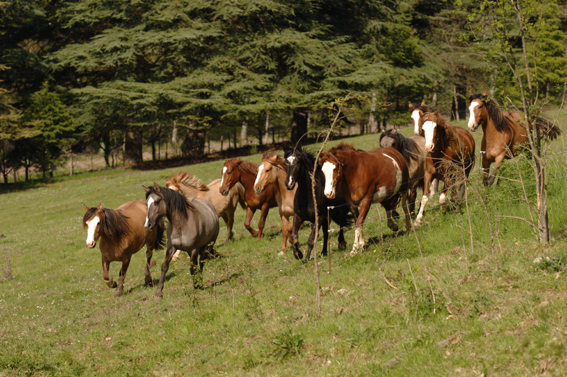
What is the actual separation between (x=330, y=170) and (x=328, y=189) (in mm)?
404

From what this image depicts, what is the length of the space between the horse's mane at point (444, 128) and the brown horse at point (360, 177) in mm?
1267

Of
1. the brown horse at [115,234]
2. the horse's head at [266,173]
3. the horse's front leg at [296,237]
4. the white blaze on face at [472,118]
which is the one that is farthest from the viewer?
the horse's head at [266,173]

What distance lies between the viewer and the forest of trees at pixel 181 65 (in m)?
37.2

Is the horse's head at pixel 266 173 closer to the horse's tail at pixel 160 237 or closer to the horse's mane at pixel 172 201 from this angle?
the horse's mane at pixel 172 201

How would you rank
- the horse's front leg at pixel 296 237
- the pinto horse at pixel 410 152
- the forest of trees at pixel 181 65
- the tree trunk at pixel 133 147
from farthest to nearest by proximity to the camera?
the tree trunk at pixel 133 147, the forest of trees at pixel 181 65, the pinto horse at pixel 410 152, the horse's front leg at pixel 296 237

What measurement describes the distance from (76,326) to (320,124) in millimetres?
33103

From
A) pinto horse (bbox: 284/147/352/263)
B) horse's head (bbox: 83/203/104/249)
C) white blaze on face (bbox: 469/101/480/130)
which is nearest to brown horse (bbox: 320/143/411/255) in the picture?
pinto horse (bbox: 284/147/352/263)

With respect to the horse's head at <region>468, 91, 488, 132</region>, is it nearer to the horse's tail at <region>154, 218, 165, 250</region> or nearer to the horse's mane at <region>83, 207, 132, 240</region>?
the horse's tail at <region>154, 218, 165, 250</region>

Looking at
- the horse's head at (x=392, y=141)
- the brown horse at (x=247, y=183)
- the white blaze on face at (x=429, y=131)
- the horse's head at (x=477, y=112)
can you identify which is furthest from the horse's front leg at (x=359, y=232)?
the brown horse at (x=247, y=183)

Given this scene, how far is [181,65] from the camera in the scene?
38781mm

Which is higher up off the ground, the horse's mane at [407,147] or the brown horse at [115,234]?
the horse's mane at [407,147]

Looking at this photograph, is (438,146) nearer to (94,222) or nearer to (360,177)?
(360,177)

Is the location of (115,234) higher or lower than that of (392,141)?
lower

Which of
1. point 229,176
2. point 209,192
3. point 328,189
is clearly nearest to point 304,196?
point 328,189
